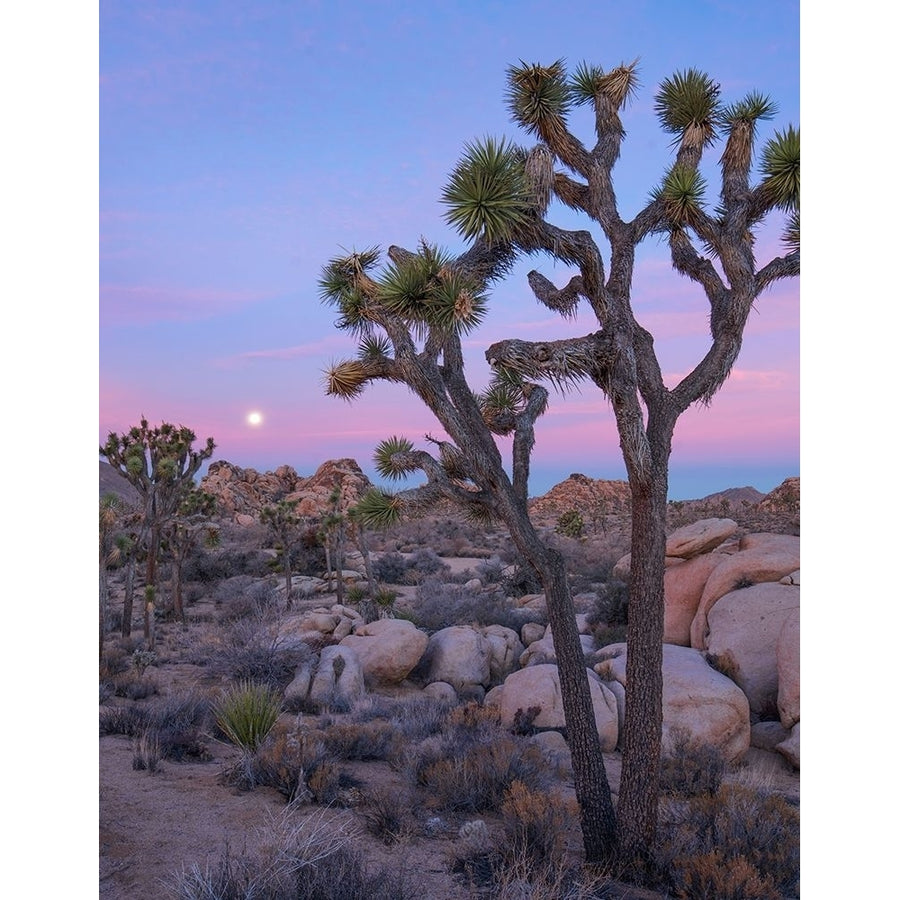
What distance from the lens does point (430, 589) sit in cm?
1970

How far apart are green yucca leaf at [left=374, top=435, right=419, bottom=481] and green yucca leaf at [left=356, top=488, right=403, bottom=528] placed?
0.30 m

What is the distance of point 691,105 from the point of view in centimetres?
712

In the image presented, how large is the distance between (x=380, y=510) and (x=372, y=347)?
4.96 feet

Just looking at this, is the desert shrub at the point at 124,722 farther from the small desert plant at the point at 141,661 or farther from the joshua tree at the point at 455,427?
the joshua tree at the point at 455,427

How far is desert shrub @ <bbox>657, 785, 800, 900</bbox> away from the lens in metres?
5.52

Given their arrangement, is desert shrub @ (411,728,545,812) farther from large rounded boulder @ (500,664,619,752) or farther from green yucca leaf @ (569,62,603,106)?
green yucca leaf @ (569,62,603,106)

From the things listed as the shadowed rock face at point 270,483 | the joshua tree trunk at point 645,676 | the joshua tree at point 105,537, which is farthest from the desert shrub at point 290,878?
the shadowed rock face at point 270,483

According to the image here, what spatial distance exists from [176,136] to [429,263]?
5.70 metres

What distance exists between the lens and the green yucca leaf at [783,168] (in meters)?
6.50
